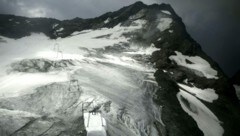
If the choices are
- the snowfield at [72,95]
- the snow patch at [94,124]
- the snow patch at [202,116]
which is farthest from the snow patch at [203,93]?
the snow patch at [94,124]

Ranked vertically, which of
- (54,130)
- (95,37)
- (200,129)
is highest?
(95,37)

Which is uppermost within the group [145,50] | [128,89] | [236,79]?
[145,50]

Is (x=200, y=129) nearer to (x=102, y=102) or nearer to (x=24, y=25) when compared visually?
(x=102, y=102)

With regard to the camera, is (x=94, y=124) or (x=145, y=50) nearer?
(x=94, y=124)

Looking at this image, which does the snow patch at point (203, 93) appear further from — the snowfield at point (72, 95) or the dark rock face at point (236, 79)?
the dark rock face at point (236, 79)

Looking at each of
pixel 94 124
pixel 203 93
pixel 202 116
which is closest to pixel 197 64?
pixel 203 93

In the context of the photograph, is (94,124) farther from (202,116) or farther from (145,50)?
(145,50)

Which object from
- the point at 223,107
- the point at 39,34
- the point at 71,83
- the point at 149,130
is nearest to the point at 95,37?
the point at 39,34
